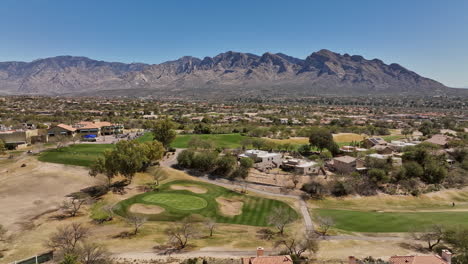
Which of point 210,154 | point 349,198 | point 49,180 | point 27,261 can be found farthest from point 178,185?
point 349,198

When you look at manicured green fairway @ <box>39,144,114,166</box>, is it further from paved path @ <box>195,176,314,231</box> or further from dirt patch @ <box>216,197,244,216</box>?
dirt patch @ <box>216,197,244,216</box>

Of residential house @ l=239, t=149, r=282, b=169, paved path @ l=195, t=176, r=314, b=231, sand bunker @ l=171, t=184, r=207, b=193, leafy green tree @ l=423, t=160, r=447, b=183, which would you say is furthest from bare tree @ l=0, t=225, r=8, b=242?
leafy green tree @ l=423, t=160, r=447, b=183

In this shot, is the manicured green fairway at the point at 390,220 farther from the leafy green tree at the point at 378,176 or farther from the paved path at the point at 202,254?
the paved path at the point at 202,254

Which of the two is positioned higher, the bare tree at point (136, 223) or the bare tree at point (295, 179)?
the bare tree at point (295, 179)

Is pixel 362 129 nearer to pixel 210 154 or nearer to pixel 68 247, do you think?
pixel 210 154

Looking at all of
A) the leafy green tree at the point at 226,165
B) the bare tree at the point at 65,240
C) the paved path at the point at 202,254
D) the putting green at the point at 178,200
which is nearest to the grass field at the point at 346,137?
the leafy green tree at the point at 226,165

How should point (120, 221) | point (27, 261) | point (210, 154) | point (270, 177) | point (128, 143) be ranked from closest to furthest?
point (27, 261), point (120, 221), point (128, 143), point (270, 177), point (210, 154)
